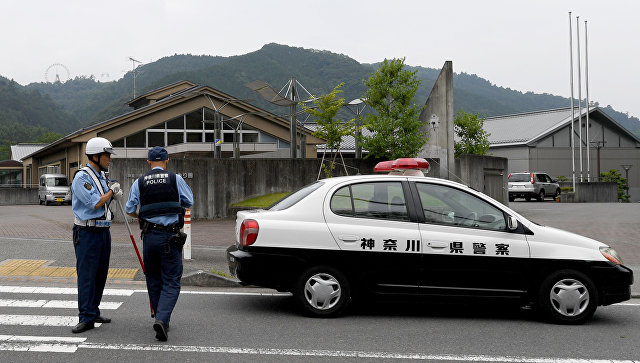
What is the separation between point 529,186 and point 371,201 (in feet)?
98.1

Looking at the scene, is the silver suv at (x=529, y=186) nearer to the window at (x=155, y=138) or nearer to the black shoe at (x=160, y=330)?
the window at (x=155, y=138)

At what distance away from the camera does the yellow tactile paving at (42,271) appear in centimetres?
895

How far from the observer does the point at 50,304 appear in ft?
22.7

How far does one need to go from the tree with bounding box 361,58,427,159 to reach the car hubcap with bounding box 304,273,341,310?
14416 millimetres

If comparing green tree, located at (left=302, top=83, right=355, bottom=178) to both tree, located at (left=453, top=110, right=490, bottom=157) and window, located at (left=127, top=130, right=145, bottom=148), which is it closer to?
tree, located at (left=453, top=110, right=490, bottom=157)

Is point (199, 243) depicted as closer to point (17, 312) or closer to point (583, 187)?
point (17, 312)

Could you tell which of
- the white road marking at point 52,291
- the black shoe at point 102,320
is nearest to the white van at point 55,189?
the white road marking at point 52,291

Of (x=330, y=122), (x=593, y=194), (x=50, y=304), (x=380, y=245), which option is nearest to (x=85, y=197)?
(x=50, y=304)

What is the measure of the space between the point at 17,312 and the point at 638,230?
15888 millimetres

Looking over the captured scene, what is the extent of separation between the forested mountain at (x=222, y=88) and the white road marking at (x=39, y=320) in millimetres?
68508

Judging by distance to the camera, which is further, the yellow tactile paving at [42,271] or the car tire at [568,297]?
the yellow tactile paving at [42,271]

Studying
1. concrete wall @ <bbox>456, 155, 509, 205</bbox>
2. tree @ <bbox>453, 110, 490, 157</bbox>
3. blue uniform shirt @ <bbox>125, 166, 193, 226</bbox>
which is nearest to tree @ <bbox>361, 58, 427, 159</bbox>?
concrete wall @ <bbox>456, 155, 509, 205</bbox>

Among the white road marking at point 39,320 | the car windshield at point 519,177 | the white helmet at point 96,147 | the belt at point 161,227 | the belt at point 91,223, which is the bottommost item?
the white road marking at point 39,320

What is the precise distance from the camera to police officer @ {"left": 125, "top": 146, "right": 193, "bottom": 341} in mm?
5410
